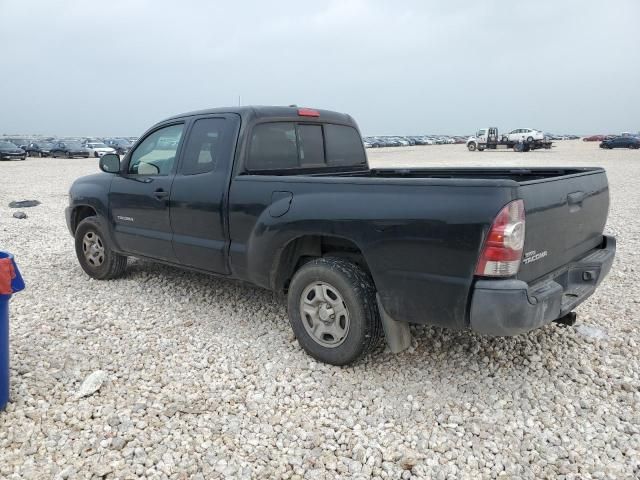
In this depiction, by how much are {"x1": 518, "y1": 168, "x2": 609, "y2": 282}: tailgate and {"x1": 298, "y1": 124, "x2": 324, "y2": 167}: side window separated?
2.20 meters

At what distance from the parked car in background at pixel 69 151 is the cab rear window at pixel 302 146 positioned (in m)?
40.2

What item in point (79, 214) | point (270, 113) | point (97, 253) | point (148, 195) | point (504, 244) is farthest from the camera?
point (79, 214)

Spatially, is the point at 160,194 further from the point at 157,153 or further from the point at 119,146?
the point at 119,146

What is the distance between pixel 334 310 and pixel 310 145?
179 cm

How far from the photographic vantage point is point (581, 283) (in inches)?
146

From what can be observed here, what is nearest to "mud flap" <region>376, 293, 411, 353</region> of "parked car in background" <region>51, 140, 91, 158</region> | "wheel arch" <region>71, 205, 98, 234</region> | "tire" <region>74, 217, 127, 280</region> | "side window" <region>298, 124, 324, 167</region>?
"side window" <region>298, 124, 324, 167</region>

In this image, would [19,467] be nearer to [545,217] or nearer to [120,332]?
[120,332]

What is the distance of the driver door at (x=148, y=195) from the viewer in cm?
487

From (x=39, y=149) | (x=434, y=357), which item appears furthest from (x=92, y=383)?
(x=39, y=149)

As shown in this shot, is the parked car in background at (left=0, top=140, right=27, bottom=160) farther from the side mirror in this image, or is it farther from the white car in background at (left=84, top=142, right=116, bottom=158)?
the side mirror

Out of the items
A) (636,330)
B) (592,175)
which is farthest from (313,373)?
(636,330)

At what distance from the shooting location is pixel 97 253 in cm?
592

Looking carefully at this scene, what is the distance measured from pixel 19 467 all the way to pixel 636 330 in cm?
455

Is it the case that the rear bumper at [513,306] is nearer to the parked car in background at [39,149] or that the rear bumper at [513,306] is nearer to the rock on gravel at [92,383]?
the rock on gravel at [92,383]
